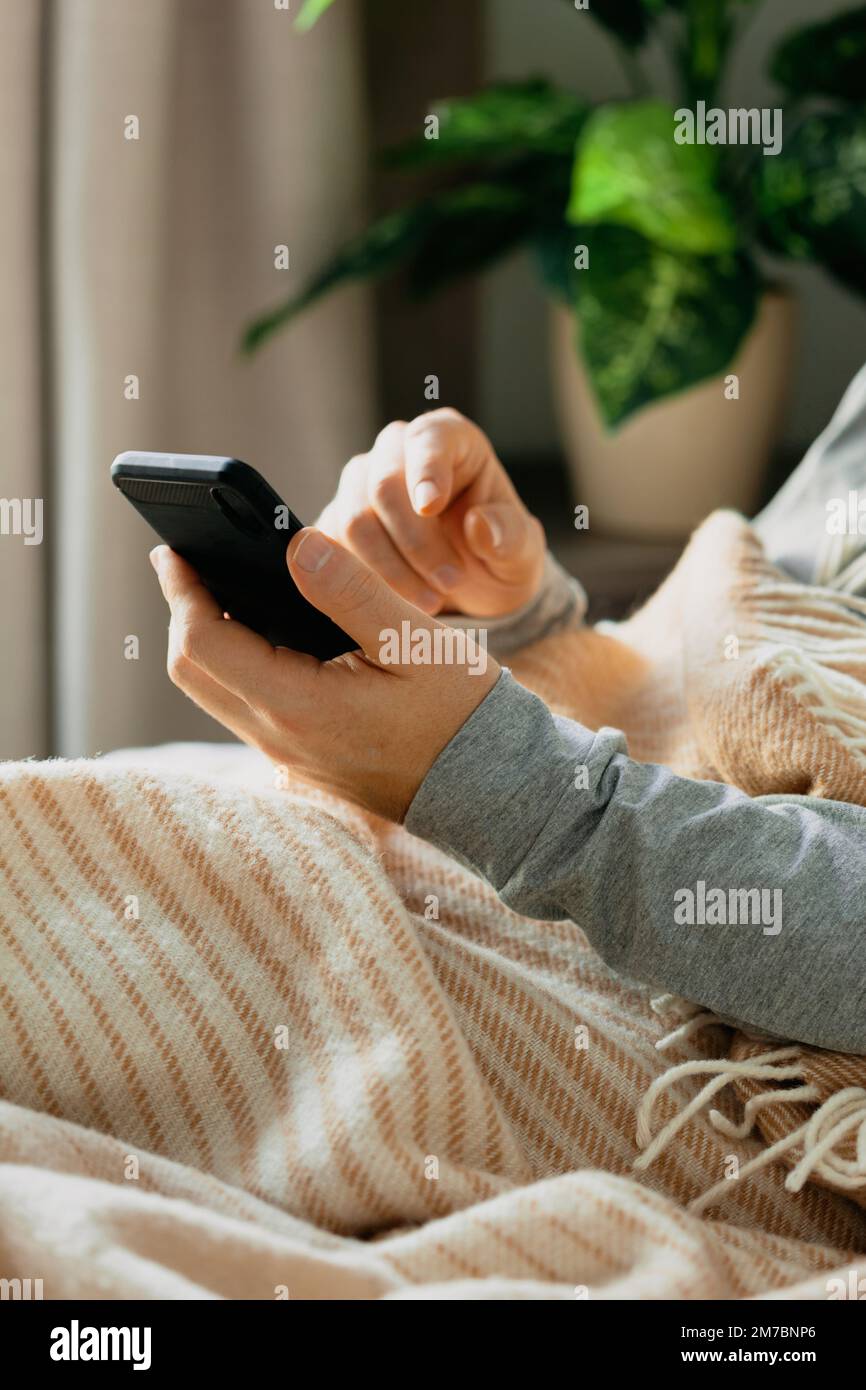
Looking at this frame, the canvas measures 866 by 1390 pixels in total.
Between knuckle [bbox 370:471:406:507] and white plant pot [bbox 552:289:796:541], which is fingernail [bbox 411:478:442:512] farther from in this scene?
white plant pot [bbox 552:289:796:541]

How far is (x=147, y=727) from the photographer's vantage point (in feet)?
5.56

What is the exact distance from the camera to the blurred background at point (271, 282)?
4.79 feet

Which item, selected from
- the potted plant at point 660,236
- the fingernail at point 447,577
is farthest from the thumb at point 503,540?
the potted plant at point 660,236

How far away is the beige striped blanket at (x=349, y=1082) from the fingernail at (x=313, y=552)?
4.8 inches

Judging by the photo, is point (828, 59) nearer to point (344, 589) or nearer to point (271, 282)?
point (271, 282)

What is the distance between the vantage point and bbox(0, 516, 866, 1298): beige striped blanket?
1.56 ft

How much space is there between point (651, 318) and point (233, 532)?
1072 mm

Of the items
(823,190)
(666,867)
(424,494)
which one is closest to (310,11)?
(823,190)

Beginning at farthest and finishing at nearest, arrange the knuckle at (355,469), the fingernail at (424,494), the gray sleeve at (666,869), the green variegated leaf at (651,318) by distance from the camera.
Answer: the green variegated leaf at (651,318)
the knuckle at (355,469)
the fingernail at (424,494)
the gray sleeve at (666,869)

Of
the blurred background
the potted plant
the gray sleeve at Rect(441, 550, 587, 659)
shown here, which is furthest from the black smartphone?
the potted plant

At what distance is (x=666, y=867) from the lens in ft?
1.97

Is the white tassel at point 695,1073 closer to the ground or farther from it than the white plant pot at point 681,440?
closer to the ground

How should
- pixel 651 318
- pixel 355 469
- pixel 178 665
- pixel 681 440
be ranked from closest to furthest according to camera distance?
pixel 178 665 → pixel 355 469 → pixel 651 318 → pixel 681 440

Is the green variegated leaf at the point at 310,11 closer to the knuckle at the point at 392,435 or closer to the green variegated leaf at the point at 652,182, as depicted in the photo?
the green variegated leaf at the point at 652,182
